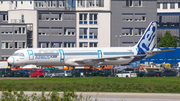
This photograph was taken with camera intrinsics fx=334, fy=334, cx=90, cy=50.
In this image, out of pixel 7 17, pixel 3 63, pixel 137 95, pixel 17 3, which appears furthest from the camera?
pixel 17 3

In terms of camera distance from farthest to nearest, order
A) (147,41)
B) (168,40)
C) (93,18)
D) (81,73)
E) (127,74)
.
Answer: (168,40) → (93,18) → (147,41) → (127,74) → (81,73)

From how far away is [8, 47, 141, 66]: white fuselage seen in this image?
65.5 m

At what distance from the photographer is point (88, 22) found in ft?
324

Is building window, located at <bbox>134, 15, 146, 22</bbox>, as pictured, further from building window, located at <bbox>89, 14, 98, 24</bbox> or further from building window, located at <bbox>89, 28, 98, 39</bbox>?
building window, located at <bbox>89, 28, 98, 39</bbox>

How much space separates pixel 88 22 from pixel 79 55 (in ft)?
99.5

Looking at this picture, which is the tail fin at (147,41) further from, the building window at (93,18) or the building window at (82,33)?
the building window at (82,33)

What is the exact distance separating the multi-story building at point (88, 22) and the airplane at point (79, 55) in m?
24.5

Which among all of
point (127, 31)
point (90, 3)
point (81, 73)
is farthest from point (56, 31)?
point (81, 73)

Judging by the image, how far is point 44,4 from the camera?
164750mm

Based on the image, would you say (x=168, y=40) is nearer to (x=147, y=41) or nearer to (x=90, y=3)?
(x=90, y=3)

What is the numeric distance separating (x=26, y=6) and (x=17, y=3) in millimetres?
4575

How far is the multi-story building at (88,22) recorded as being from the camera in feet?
326

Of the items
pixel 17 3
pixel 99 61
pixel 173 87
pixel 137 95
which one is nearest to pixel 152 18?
pixel 99 61

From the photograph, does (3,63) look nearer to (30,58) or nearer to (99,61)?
(30,58)
